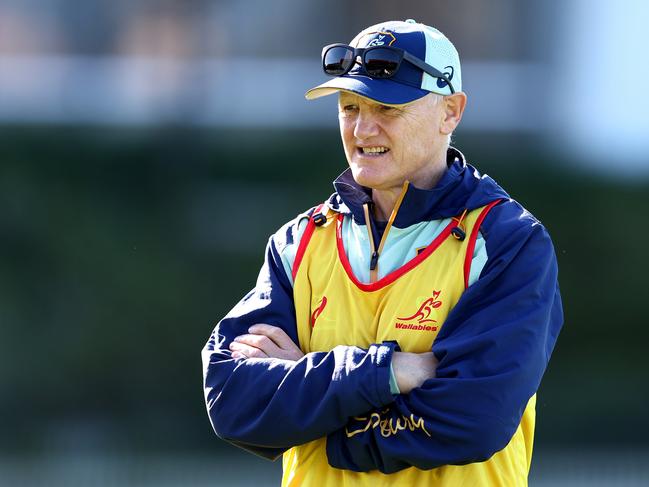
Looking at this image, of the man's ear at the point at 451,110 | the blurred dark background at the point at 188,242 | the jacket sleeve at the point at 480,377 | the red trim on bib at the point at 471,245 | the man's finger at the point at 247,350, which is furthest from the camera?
the blurred dark background at the point at 188,242

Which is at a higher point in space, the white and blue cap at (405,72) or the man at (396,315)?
the white and blue cap at (405,72)

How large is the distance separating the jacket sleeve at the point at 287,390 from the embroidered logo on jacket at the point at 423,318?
99 mm

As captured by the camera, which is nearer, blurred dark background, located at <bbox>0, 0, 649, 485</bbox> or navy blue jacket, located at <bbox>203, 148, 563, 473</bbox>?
navy blue jacket, located at <bbox>203, 148, 563, 473</bbox>

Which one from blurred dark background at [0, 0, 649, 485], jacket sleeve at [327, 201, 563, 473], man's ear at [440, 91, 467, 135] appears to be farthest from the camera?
blurred dark background at [0, 0, 649, 485]

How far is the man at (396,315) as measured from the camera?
10.1 ft

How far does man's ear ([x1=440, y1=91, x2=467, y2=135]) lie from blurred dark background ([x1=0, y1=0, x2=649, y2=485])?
7707mm

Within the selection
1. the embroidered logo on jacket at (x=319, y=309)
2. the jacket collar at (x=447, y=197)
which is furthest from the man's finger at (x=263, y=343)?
the jacket collar at (x=447, y=197)

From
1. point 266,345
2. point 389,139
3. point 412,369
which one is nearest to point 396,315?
point 412,369

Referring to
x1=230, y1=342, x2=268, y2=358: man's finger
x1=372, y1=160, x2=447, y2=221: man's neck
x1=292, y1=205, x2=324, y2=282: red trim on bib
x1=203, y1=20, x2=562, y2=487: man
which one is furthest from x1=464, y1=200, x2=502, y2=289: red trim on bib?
x1=230, y1=342, x2=268, y2=358: man's finger

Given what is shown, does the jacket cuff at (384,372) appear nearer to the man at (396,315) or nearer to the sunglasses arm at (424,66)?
the man at (396,315)

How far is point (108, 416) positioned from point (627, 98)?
670 cm

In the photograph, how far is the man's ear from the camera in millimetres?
3414

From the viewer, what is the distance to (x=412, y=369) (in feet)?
10.2

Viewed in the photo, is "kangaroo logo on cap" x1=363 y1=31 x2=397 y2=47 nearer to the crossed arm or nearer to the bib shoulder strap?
the bib shoulder strap
